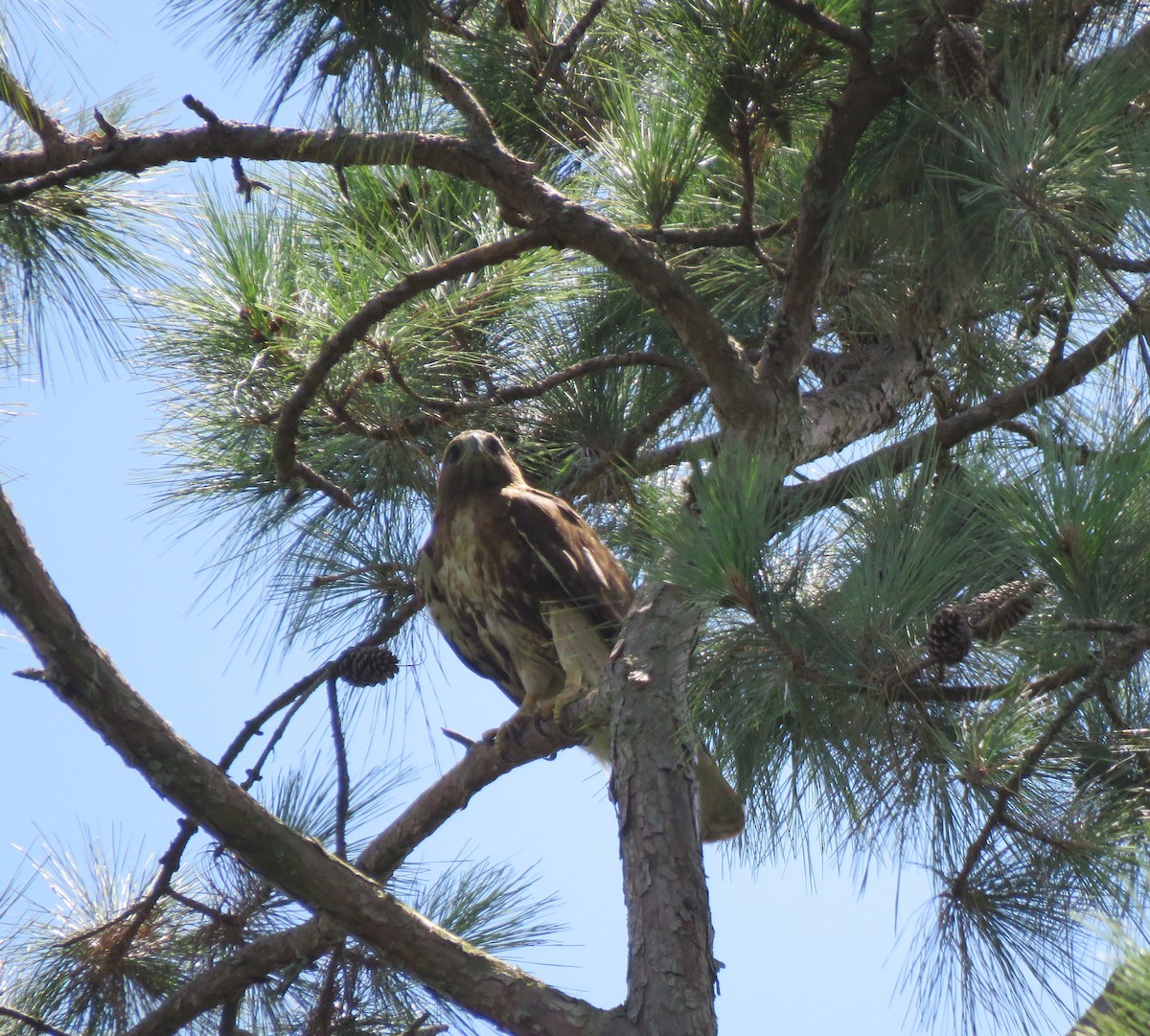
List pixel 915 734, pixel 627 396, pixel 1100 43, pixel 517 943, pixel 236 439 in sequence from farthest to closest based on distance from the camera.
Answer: pixel 627 396, pixel 236 439, pixel 517 943, pixel 1100 43, pixel 915 734

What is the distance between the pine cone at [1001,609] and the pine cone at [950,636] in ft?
0.12

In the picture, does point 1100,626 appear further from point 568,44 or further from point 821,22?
point 568,44

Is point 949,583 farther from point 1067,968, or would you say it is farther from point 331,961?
point 331,961

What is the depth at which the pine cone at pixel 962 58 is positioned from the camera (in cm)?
227

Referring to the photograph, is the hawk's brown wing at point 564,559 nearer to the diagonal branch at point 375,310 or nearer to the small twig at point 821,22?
the diagonal branch at point 375,310

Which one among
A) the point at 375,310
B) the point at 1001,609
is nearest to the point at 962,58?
the point at 1001,609

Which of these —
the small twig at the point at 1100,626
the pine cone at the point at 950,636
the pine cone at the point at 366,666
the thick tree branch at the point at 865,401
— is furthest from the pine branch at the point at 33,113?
the small twig at the point at 1100,626

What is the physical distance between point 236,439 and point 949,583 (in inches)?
82.0

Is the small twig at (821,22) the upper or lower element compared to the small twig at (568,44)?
lower

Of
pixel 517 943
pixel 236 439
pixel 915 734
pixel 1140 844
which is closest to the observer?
pixel 1140 844

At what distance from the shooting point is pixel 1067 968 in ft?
6.57

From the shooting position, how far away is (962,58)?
229cm

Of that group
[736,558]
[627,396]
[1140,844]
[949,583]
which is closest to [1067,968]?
[1140,844]

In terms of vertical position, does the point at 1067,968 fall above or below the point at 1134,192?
below
